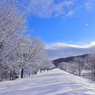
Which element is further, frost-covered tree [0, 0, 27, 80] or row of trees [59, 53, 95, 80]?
row of trees [59, 53, 95, 80]

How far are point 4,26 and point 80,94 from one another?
620 centimetres

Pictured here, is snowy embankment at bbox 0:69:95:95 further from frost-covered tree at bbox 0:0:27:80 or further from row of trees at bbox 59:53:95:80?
row of trees at bbox 59:53:95:80

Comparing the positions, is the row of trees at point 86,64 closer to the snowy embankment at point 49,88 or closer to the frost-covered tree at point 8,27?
the snowy embankment at point 49,88

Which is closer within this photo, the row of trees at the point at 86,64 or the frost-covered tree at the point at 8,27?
the frost-covered tree at the point at 8,27

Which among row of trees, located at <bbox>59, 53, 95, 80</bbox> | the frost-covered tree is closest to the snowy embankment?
the frost-covered tree

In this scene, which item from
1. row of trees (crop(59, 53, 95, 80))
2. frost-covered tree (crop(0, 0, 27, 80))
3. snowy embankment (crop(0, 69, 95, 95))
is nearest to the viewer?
snowy embankment (crop(0, 69, 95, 95))

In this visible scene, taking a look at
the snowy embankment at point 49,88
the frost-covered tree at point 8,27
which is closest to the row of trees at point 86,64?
the snowy embankment at point 49,88

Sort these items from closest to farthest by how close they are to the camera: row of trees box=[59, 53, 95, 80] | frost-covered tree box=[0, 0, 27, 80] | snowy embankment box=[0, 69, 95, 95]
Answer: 1. snowy embankment box=[0, 69, 95, 95]
2. frost-covered tree box=[0, 0, 27, 80]
3. row of trees box=[59, 53, 95, 80]

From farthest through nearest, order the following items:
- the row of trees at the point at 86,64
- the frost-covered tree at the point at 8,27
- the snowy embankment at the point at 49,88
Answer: the row of trees at the point at 86,64, the frost-covered tree at the point at 8,27, the snowy embankment at the point at 49,88

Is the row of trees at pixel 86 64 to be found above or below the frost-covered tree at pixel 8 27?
below

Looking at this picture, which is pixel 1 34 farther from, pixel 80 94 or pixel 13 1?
pixel 80 94

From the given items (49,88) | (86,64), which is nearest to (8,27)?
(49,88)

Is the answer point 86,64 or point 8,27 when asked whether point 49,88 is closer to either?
point 8,27

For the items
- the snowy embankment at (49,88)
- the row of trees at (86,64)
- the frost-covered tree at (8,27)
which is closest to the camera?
the snowy embankment at (49,88)
